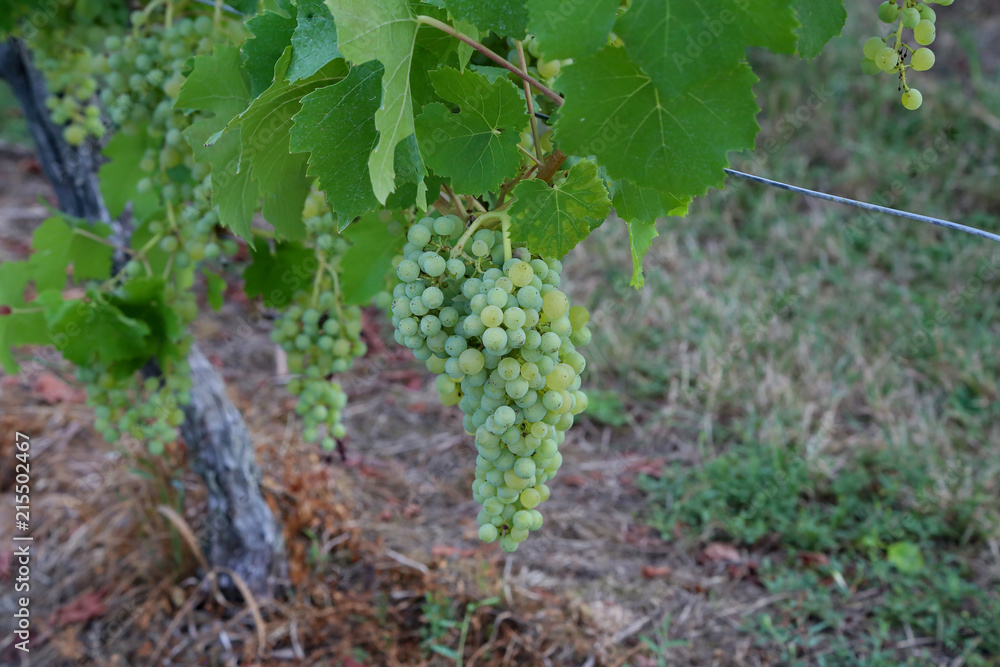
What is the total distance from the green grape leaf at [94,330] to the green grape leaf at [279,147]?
0.44m

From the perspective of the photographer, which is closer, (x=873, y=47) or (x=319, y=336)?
(x=873, y=47)

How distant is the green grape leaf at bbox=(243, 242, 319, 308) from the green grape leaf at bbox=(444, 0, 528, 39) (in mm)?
726

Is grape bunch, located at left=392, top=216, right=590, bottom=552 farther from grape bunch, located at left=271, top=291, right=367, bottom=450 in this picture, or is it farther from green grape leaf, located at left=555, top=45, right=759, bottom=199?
grape bunch, located at left=271, top=291, right=367, bottom=450

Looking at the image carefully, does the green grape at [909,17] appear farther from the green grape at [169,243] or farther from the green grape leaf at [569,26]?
the green grape at [169,243]

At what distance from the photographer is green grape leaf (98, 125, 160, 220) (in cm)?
136

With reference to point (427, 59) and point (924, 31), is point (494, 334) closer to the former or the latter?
point (427, 59)

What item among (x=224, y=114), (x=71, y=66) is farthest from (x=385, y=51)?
(x=71, y=66)

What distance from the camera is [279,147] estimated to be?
80 cm

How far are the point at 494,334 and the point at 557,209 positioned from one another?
129 mm

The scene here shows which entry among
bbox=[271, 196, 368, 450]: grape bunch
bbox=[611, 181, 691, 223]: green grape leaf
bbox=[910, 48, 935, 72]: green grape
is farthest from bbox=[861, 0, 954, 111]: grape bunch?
bbox=[271, 196, 368, 450]: grape bunch

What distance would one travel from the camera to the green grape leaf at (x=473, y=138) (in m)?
0.67

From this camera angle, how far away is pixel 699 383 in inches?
110

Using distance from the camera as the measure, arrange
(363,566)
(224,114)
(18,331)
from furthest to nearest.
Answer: (363,566) < (18,331) < (224,114)

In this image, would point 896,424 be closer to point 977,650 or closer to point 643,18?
point 977,650
